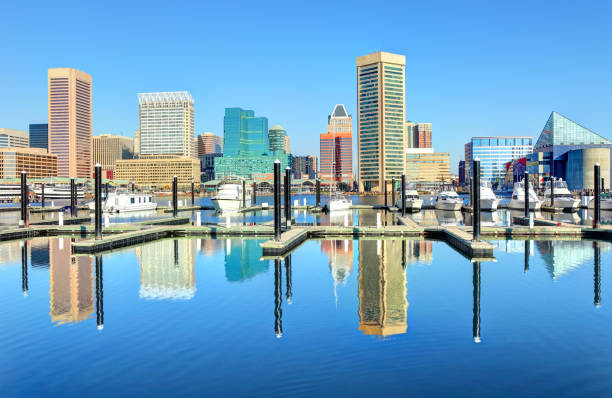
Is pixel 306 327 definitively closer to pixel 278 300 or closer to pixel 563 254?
pixel 278 300

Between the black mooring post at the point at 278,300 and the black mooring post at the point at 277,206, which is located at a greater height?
the black mooring post at the point at 277,206

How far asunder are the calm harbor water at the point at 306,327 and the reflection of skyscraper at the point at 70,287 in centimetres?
11

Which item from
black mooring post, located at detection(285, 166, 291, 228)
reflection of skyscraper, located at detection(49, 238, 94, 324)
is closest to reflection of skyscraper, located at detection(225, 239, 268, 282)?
black mooring post, located at detection(285, 166, 291, 228)

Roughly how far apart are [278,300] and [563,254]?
2144cm

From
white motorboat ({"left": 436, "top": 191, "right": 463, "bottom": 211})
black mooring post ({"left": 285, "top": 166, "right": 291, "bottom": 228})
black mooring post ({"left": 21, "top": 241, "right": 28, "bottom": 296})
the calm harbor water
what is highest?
black mooring post ({"left": 285, "top": 166, "right": 291, "bottom": 228})

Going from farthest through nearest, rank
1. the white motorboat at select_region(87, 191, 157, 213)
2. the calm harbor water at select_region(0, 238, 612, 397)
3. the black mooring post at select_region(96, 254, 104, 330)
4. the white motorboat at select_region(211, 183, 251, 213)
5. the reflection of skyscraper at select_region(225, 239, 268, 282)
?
the white motorboat at select_region(211, 183, 251, 213) → the white motorboat at select_region(87, 191, 157, 213) → the reflection of skyscraper at select_region(225, 239, 268, 282) → the black mooring post at select_region(96, 254, 104, 330) → the calm harbor water at select_region(0, 238, 612, 397)

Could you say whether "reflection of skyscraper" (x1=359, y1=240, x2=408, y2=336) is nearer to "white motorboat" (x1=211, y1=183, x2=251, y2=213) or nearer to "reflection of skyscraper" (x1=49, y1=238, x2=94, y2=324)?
"reflection of skyscraper" (x1=49, y1=238, x2=94, y2=324)

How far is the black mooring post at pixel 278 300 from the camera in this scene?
15.3m

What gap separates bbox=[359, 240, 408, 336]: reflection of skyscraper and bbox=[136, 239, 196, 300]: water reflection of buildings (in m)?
7.80

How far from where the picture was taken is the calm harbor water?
11.1 metres

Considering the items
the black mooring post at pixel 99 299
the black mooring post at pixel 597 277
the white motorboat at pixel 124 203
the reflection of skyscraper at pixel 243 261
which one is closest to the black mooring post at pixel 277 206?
the reflection of skyscraper at pixel 243 261

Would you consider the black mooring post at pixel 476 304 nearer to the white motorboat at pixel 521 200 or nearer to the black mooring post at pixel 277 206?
the black mooring post at pixel 277 206

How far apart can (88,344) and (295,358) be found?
20.6ft

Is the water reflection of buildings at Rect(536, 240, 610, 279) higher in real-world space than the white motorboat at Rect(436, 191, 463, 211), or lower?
lower
